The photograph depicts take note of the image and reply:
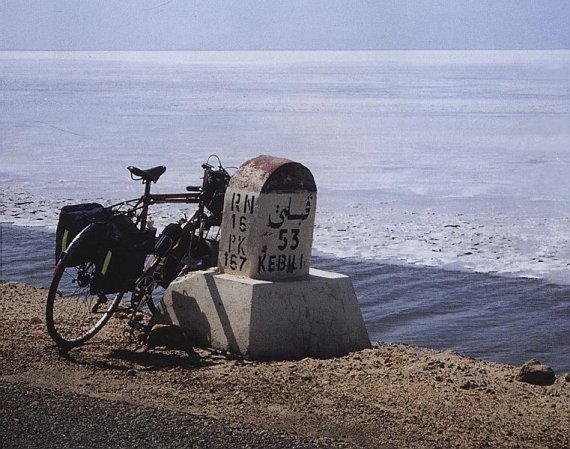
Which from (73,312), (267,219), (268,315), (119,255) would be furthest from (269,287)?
(73,312)

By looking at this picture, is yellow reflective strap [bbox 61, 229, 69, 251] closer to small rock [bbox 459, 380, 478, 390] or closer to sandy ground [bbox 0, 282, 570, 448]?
sandy ground [bbox 0, 282, 570, 448]

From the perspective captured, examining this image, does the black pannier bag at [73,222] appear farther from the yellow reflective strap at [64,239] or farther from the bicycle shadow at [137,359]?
the bicycle shadow at [137,359]

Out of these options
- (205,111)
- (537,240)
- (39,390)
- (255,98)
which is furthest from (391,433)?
(255,98)

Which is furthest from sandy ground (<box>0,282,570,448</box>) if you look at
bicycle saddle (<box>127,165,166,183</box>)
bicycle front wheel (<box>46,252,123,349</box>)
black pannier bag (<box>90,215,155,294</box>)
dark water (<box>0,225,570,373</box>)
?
bicycle saddle (<box>127,165,166,183</box>)

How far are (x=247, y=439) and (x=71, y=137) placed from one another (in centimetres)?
2443

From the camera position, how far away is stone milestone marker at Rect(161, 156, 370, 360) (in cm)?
751

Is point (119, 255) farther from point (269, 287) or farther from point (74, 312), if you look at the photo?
point (74, 312)

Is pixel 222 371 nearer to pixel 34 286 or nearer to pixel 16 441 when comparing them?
pixel 16 441

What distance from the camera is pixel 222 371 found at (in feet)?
23.4

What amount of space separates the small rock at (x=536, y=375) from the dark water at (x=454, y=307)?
1.30 m

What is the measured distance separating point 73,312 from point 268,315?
2344 mm

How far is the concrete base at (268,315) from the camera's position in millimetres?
7473

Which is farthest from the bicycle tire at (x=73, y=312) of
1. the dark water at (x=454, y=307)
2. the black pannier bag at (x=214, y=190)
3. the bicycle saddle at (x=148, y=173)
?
the dark water at (x=454, y=307)

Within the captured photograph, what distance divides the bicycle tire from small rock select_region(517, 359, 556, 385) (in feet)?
9.59
